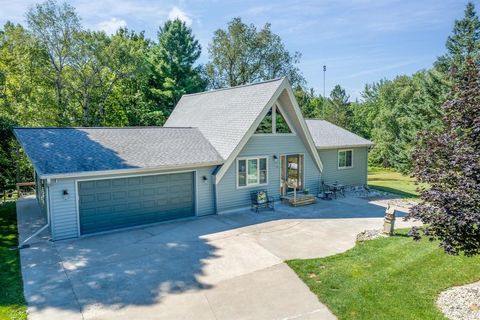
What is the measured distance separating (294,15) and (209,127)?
7.06 m

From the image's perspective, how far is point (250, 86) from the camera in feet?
54.3

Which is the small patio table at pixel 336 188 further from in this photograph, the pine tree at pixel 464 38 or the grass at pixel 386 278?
the pine tree at pixel 464 38

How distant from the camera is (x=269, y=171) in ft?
51.3

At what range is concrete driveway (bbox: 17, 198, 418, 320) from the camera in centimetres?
677

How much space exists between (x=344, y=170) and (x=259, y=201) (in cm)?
715

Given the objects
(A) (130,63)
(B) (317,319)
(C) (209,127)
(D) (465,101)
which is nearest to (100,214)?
(C) (209,127)

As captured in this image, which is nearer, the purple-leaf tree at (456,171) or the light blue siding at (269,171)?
the purple-leaf tree at (456,171)

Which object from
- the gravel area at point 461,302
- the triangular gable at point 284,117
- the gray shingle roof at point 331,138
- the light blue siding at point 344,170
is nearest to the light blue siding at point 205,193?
the triangular gable at point 284,117

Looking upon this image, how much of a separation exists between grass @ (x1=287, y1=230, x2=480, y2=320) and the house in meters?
6.04

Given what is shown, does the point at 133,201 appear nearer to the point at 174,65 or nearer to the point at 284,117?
the point at 284,117

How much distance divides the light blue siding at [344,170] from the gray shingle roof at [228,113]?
5333 mm

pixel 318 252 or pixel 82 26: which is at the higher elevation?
pixel 82 26

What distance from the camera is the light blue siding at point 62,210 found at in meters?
10.7

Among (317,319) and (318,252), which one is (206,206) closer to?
(318,252)
